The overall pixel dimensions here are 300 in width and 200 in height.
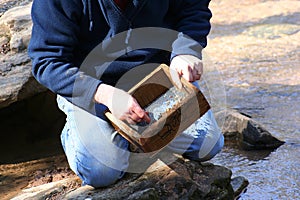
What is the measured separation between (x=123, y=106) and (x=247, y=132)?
1267 mm

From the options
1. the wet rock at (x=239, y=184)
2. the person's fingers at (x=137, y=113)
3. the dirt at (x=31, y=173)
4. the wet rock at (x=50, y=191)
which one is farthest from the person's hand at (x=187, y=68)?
the dirt at (x=31, y=173)

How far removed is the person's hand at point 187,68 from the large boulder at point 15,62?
96 cm

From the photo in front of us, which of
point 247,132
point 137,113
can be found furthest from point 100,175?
point 247,132

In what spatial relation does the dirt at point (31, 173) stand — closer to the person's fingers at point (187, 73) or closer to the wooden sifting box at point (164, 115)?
the wooden sifting box at point (164, 115)

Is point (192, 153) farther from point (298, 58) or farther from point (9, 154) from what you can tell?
point (298, 58)

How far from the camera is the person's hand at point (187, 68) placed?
2293 millimetres

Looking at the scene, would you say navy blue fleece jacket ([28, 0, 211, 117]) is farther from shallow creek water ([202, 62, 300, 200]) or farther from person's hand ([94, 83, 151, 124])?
shallow creek water ([202, 62, 300, 200])

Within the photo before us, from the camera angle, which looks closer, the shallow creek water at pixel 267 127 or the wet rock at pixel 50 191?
the wet rock at pixel 50 191

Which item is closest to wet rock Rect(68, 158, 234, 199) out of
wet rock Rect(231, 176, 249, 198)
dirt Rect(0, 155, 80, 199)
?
wet rock Rect(231, 176, 249, 198)

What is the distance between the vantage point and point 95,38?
2.49m

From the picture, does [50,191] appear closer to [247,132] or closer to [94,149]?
[94,149]

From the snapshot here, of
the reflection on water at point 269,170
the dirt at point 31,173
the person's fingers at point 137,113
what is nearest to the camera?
the person's fingers at point 137,113

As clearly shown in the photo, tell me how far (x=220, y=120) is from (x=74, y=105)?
1.13 m

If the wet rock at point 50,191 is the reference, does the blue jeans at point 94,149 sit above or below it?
above
